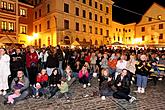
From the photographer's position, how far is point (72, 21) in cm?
4472

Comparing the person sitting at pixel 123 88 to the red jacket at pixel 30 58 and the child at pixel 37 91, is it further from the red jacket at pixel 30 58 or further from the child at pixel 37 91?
the red jacket at pixel 30 58

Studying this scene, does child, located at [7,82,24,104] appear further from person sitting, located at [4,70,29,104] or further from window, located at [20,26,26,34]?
window, located at [20,26,26,34]

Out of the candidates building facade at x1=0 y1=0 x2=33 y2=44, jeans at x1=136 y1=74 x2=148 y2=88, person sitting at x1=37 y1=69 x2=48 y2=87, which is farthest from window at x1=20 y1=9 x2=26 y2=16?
jeans at x1=136 y1=74 x2=148 y2=88

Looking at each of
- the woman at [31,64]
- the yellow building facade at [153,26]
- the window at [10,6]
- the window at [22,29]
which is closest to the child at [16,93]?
the woman at [31,64]

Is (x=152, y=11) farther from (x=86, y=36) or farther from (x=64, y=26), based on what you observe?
(x=64, y=26)

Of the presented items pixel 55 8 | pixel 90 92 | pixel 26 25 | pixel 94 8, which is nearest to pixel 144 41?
pixel 94 8

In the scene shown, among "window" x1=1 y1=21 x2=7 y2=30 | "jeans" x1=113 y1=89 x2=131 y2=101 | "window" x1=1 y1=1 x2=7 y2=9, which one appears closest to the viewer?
→ "jeans" x1=113 y1=89 x2=131 y2=101

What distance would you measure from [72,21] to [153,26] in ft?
73.5

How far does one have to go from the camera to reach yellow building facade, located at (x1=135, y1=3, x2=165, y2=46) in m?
53.2

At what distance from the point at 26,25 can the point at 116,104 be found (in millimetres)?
34438

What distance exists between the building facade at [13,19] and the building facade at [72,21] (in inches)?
206

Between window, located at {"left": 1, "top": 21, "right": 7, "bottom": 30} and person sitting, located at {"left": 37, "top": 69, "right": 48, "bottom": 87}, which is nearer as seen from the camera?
person sitting, located at {"left": 37, "top": 69, "right": 48, "bottom": 87}

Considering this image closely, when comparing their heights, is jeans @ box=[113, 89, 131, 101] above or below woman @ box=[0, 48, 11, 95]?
below

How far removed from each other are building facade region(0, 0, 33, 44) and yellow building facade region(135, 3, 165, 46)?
30.4m
